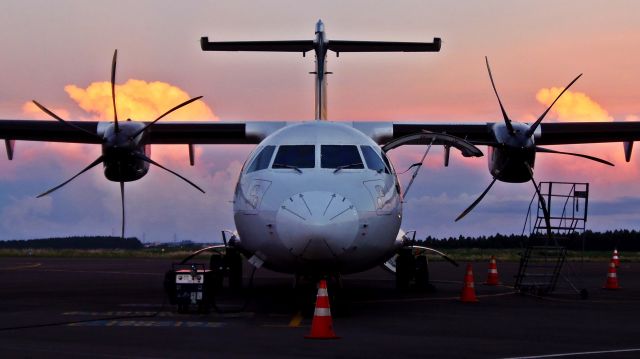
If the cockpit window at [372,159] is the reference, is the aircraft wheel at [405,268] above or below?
below

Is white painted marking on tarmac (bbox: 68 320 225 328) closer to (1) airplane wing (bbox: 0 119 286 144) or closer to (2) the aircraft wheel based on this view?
(2) the aircraft wheel

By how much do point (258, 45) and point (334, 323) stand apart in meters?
10.3

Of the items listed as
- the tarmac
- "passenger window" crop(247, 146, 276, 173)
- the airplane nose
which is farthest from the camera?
"passenger window" crop(247, 146, 276, 173)

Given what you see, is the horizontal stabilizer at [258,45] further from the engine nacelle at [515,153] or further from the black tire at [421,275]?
the black tire at [421,275]

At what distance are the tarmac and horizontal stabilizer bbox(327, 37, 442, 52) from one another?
18.4 feet

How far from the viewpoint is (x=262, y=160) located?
14.0 m

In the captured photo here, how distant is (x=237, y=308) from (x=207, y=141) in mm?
9618

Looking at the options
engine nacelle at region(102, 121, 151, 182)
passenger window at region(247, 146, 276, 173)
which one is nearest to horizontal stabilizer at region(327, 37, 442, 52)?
engine nacelle at region(102, 121, 151, 182)

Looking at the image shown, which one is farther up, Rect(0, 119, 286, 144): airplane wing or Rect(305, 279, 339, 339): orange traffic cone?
Rect(0, 119, 286, 144): airplane wing

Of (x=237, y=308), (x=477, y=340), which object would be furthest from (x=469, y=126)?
(x=477, y=340)

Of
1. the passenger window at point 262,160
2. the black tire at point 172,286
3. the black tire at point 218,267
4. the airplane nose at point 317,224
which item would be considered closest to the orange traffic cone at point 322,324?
the airplane nose at point 317,224

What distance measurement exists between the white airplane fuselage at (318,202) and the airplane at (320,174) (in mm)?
16

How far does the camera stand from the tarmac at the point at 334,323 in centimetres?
941

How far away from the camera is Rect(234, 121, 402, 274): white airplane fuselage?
11805 mm
